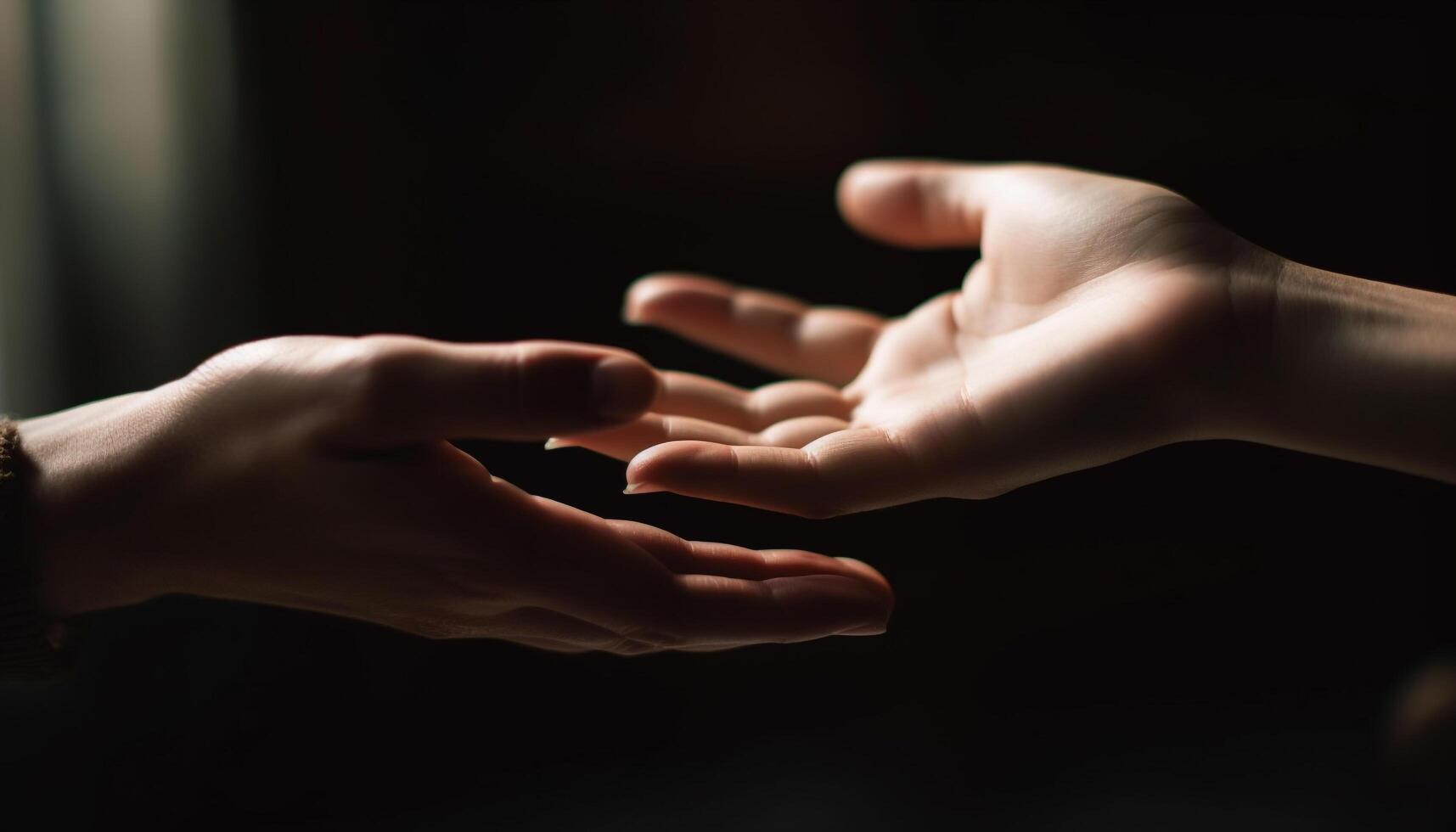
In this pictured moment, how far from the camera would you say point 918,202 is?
859 mm

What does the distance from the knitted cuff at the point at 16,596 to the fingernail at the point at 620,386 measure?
0.37 m

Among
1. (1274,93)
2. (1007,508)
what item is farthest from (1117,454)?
(1274,93)

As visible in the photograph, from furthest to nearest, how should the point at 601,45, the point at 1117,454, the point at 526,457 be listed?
the point at 601,45 < the point at 526,457 < the point at 1117,454

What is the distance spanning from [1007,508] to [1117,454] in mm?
693

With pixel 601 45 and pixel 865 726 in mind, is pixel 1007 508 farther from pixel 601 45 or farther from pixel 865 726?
pixel 601 45

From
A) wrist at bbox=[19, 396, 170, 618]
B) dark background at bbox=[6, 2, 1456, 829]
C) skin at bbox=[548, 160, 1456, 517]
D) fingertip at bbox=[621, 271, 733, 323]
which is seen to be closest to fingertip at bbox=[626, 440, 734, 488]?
skin at bbox=[548, 160, 1456, 517]

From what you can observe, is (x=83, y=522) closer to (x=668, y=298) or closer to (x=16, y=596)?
(x=16, y=596)

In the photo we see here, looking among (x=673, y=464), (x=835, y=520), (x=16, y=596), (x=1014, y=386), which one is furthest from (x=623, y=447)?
(x=835, y=520)

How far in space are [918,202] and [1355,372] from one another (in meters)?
0.40

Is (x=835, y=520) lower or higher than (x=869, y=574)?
lower

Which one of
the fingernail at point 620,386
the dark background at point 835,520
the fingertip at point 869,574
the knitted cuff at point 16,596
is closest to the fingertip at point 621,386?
the fingernail at point 620,386

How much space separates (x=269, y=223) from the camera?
1.15 m

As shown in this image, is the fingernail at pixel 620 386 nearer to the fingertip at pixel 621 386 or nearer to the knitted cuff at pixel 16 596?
the fingertip at pixel 621 386

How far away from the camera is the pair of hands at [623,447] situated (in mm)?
448
